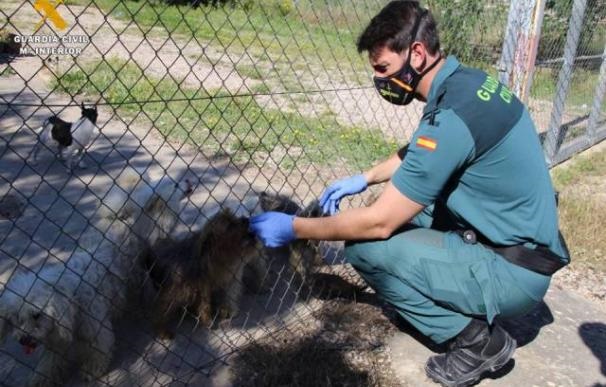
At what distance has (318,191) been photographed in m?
5.09

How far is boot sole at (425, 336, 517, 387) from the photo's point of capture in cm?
269

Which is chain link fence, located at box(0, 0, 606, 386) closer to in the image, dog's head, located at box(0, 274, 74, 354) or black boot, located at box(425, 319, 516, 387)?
dog's head, located at box(0, 274, 74, 354)

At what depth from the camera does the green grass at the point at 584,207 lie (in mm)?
4270

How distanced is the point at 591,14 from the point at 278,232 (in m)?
5.38

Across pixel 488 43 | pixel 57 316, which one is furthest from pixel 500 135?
pixel 488 43

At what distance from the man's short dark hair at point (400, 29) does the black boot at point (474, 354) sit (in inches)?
49.2

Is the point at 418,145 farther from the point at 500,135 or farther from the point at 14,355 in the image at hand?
the point at 14,355

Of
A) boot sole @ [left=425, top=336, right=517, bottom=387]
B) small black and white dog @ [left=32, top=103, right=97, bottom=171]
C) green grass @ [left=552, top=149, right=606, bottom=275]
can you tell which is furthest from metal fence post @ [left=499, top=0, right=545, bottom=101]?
→ small black and white dog @ [left=32, top=103, right=97, bottom=171]

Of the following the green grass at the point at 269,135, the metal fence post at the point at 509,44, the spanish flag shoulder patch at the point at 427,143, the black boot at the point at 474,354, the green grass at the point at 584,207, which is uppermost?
the spanish flag shoulder patch at the point at 427,143

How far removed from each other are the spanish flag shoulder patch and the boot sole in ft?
3.51

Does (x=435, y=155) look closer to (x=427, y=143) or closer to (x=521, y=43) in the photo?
(x=427, y=143)

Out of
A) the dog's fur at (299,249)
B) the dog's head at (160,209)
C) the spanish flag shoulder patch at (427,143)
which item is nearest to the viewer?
the spanish flag shoulder patch at (427,143)

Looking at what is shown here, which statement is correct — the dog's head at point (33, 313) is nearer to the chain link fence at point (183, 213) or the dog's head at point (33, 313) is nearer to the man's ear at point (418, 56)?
the chain link fence at point (183, 213)

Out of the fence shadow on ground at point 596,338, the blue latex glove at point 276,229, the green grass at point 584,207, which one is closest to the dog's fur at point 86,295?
the blue latex glove at point 276,229
